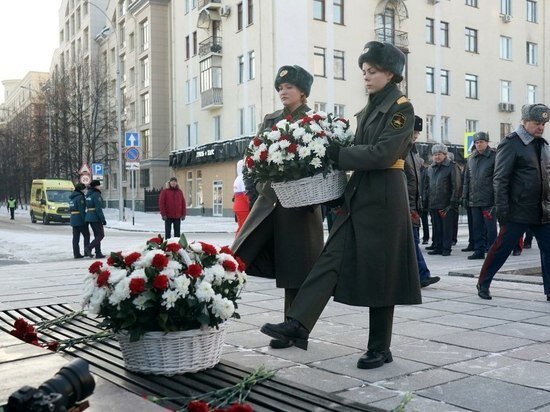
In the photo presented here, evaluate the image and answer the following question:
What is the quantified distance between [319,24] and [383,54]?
31.3 m

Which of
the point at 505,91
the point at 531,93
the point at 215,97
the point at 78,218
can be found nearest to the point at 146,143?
the point at 215,97

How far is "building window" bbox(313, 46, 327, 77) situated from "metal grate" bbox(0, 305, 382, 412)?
31.2 metres

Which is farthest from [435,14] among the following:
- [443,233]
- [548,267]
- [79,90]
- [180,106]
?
[548,267]

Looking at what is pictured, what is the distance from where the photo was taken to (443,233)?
13.1 meters

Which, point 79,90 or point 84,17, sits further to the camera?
point 84,17

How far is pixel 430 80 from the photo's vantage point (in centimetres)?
3956

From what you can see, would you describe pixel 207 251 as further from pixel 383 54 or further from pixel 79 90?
pixel 79 90

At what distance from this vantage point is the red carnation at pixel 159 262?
3893mm

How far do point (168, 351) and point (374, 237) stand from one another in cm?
145

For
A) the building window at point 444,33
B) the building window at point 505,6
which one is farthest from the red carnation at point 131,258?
the building window at point 505,6

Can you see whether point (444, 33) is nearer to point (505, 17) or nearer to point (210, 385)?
point (505, 17)

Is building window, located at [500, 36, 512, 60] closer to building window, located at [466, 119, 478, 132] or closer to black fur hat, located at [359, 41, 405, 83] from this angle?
building window, located at [466, 119, 478, 132]

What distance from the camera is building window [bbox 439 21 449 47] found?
39906 mm

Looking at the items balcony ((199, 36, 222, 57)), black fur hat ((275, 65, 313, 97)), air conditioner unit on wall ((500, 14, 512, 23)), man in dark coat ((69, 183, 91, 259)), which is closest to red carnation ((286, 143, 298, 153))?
black fur hat ((275, 65, 313, 97))
